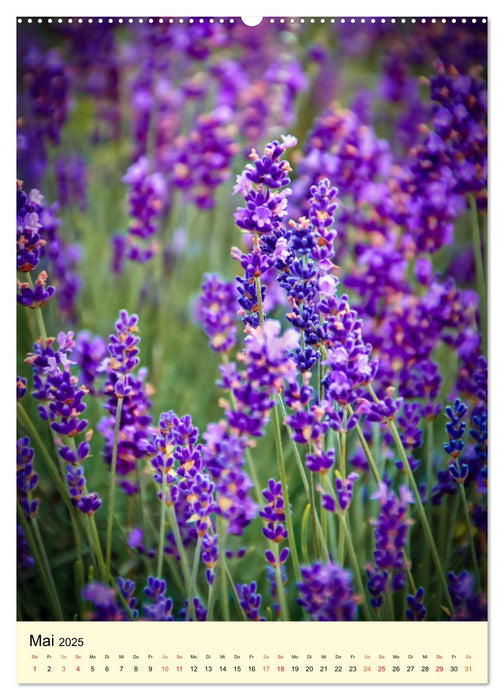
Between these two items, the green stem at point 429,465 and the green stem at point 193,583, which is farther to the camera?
the green stem at point 429,465

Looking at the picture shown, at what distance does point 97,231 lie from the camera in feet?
5.69

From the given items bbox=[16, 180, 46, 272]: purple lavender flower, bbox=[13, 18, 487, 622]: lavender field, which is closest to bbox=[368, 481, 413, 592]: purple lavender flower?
bbox=[13, 18, 487, 622]: lavender field

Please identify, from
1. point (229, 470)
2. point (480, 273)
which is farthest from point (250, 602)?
point (480, 273)

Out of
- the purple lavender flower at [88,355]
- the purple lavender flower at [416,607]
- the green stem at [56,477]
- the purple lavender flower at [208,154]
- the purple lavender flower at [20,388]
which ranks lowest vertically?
the purple lavender flower at [416,607]

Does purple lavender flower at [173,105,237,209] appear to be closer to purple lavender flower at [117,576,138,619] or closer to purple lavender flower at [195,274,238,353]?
purple lavender flower at [195,274,238,353]

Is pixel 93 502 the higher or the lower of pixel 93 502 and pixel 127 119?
the lower

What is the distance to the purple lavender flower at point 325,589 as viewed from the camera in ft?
3.55

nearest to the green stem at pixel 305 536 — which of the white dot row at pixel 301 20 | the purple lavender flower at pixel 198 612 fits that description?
the purple lavender flower at pixel 198 612

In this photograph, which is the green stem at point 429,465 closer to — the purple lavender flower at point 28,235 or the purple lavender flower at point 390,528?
the purple lavender flower at point 390,528

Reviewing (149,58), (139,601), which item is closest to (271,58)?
(149,58)

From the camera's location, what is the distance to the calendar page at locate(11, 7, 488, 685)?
3.53 feet

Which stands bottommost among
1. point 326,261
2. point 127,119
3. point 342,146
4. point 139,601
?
point 139,601
